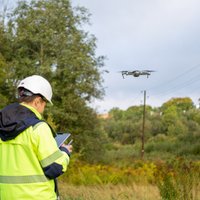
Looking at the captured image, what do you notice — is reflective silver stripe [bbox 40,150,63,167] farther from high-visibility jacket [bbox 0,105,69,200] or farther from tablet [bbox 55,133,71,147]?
tablet [bbox 55,133,71,147]

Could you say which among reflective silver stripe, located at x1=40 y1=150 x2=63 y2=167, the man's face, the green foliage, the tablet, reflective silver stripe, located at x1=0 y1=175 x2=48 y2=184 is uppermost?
the man's face

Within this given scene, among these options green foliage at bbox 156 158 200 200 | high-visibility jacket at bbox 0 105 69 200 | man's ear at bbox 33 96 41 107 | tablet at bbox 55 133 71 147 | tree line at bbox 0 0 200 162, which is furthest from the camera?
tree line at bbox 0 0 200 162

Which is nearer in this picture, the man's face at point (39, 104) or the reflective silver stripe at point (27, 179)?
the reflective silver stripe at point (27, 179)

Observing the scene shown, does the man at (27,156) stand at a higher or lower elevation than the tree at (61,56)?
lower

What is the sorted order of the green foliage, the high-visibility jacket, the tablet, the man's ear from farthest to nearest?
the green foliage
the tablet
the man's ear
the high-visibility jacket

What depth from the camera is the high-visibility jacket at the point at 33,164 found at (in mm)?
3871

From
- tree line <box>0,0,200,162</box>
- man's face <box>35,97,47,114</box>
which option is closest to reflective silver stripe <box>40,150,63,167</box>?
man's face <box>35,97,47,114</box>

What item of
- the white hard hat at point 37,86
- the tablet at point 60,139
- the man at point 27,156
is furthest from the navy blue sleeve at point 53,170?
the white hard hat at point 37,86

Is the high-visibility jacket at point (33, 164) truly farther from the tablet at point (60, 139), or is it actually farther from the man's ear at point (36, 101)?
the tablet at point (60, 139)

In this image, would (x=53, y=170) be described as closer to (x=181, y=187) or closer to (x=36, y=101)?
(x=36, y=101)

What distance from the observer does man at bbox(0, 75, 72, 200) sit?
3.88 meters

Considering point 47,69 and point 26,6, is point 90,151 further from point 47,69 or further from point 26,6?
point 26,6

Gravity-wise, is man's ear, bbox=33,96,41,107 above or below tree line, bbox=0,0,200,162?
below

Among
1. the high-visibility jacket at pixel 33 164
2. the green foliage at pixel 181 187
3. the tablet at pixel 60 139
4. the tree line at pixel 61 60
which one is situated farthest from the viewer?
the tree line at pixel 61 60
